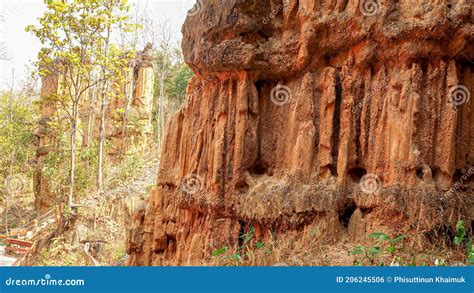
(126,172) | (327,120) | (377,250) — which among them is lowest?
(377,250)

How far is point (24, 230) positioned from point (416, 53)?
1847cm

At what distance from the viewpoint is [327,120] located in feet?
24.0

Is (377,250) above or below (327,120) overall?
below

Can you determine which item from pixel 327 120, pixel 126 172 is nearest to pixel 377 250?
pixel 327 120

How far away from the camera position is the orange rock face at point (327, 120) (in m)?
6.58

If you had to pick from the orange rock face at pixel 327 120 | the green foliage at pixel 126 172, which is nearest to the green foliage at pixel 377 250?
the orange rock face at pixel 327 120

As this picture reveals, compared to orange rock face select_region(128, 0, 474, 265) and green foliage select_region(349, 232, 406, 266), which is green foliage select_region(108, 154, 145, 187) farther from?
green foliage select_region(349, 232, 406, 266)

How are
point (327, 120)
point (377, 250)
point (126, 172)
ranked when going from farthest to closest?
1. point (126, 172)
2. point (327, 120)
3. point (377, 250)

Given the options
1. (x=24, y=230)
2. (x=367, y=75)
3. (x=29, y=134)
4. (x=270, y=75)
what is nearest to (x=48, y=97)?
(x=24, y=230)

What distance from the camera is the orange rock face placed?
21.6ft

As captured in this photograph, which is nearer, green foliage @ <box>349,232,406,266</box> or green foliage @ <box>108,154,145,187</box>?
green foliage @ <box>349,232,406,266</box>

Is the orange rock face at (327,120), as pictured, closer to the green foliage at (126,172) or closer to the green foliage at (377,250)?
the green foliage at (377,250)

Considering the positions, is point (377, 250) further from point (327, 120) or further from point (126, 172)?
point (126, 172)

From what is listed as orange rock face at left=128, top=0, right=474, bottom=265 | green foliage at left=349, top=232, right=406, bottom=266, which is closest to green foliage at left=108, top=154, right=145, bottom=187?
orange rock face at left=128, top=0, right=474, bottom=265
